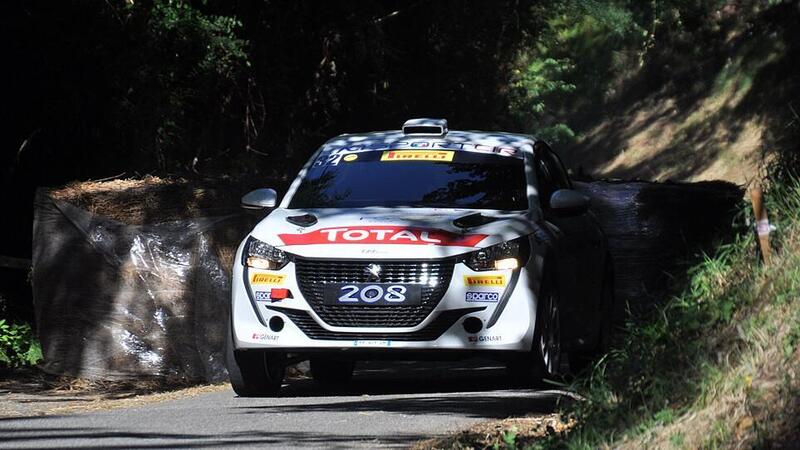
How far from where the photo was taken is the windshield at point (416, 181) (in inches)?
460

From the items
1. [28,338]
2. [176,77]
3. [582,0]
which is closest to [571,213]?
[28,338]

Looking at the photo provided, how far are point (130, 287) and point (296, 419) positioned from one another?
366 centimetres

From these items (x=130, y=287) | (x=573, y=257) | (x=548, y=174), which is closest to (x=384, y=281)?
(x=573, y=257)

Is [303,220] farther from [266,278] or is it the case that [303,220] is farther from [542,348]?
[542,348]

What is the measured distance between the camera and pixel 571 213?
1166 centimetres

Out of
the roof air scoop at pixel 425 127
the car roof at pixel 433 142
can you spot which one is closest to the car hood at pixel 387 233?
the car roof at pixel 433 142

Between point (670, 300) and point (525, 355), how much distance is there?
2206 millimetres

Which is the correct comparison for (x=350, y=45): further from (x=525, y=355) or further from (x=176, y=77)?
(x=525, y=355)

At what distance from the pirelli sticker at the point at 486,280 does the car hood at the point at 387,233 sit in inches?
6.8

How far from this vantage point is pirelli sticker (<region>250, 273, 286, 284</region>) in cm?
1081

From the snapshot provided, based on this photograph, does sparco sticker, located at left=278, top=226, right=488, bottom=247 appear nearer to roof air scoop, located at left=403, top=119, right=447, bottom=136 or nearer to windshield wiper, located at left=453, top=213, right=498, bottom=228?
windshield wiper, located at left=453, top=213, right=498, bottom=228

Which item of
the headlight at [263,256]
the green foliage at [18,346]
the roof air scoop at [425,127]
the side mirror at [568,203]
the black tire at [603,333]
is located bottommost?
the green foliage at [18,346]

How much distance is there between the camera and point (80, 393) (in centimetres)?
1262

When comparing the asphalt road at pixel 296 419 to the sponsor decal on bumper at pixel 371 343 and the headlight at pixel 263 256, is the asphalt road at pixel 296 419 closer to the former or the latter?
the sponsor decal on bumper at pixel 371 343
